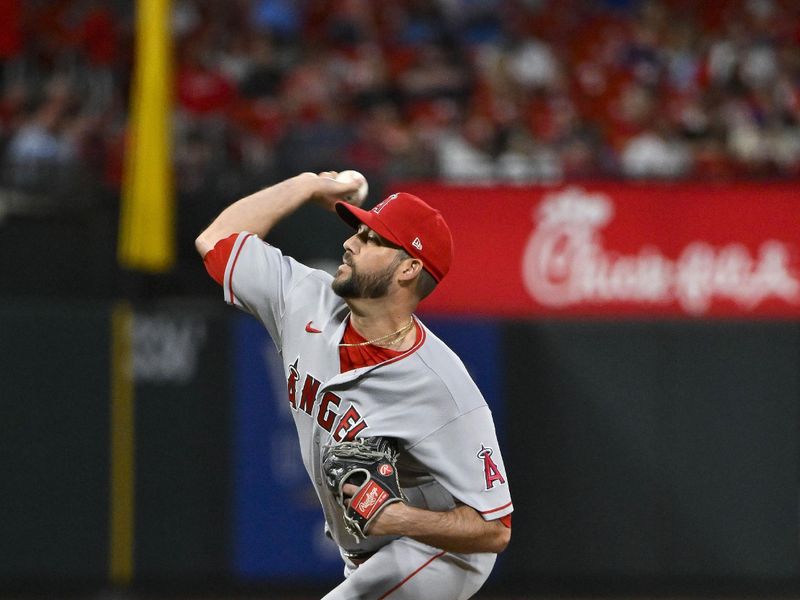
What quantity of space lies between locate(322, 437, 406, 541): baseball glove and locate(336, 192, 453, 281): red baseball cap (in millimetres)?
599

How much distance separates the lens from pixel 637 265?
8961 mm

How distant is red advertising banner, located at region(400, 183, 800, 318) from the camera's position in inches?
352

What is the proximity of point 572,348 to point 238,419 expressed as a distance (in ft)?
7.18

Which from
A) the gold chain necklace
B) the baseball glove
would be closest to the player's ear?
the gold chain necklace

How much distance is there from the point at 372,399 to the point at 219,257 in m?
0.67

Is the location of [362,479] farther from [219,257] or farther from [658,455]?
[658,455]

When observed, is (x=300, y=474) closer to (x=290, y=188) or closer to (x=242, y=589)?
(x=242, y=589)

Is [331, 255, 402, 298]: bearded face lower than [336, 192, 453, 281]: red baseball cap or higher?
lower

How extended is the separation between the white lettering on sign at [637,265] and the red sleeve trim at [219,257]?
504cm

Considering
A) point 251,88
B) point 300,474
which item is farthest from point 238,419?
point 251,88

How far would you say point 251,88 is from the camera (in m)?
11.2

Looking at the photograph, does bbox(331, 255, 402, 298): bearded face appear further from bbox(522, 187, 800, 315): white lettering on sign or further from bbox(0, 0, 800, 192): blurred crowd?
bbox(522, 187, 800, 315): white lettering on sign

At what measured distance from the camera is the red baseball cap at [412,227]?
3.89 metres

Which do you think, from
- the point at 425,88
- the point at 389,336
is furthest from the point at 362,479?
the point at 425,88
